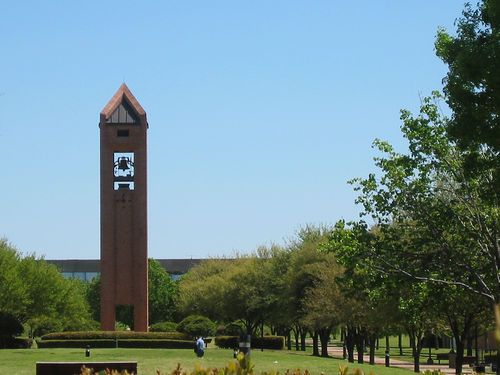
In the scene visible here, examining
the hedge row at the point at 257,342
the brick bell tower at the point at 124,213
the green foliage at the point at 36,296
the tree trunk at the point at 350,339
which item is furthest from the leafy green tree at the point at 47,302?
the tree trunk at the point at 350,339

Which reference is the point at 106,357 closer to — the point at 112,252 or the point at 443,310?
the point at 443,310

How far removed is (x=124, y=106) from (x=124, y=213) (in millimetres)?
6679

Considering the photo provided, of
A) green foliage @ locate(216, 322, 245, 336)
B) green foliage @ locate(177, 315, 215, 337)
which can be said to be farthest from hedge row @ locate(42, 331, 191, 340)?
green foliage @ locate(216, 322, 245, 336)

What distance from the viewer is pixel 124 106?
208ft

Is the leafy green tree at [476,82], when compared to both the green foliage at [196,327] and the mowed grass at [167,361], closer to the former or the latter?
the mowed grass at [167,361]

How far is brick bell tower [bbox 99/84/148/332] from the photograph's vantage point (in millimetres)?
61969

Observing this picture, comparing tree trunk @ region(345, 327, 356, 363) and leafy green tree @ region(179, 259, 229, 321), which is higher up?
leafy green tree @ region(179, 259, 229, 321)

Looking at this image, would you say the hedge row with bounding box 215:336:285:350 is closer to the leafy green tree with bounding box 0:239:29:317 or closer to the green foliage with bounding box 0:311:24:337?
the green foliage with bounding box 0:311:24:337

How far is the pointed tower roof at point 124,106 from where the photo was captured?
62.0 meters

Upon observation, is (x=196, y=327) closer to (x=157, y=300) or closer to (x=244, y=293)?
(x=244, y=293)

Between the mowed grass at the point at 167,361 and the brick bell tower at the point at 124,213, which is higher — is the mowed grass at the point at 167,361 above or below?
below

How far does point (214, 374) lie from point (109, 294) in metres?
54.4

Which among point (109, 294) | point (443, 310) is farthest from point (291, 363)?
point (109, 294)

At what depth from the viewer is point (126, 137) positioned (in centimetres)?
6225
